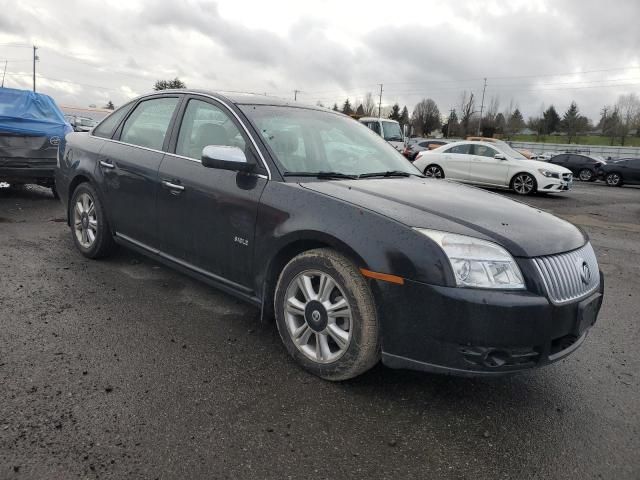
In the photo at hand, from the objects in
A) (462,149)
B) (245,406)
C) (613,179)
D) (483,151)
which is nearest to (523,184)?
(483,151)

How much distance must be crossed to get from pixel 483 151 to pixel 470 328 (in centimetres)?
1406

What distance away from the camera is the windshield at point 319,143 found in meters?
3.39

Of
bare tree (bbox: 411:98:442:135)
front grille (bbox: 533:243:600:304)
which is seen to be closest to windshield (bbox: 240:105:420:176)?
front grille (bbox: 533:243:600:304)

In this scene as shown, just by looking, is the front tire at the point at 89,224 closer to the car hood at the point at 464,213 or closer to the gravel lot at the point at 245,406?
the gravel lot at the point at 245,406

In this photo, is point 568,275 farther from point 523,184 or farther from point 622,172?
point 622,172

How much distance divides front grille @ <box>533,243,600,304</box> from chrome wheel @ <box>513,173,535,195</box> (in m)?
12.5

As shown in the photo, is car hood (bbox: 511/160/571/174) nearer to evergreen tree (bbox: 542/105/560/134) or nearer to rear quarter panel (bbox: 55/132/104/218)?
rear quarter panel (bbox: 55/132/104/218)

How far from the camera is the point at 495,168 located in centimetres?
1503

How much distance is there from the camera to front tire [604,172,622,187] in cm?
2344

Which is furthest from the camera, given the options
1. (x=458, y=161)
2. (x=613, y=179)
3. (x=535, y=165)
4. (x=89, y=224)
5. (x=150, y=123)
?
(x=613, y=179)

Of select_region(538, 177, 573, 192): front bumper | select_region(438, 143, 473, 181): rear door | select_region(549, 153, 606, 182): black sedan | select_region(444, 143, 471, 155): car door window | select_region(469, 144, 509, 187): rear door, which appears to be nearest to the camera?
select_region(538, 177, 573, 192): front bumper

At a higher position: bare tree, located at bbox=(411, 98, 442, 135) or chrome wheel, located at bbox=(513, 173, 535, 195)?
bare tree, located at bbox=(411, 98, 442, 135)

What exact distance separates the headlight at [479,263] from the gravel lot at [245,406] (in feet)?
2.47

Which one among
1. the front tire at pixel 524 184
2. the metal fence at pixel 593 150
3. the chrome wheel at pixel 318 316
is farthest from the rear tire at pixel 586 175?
the metal fence at pixel 593 150
